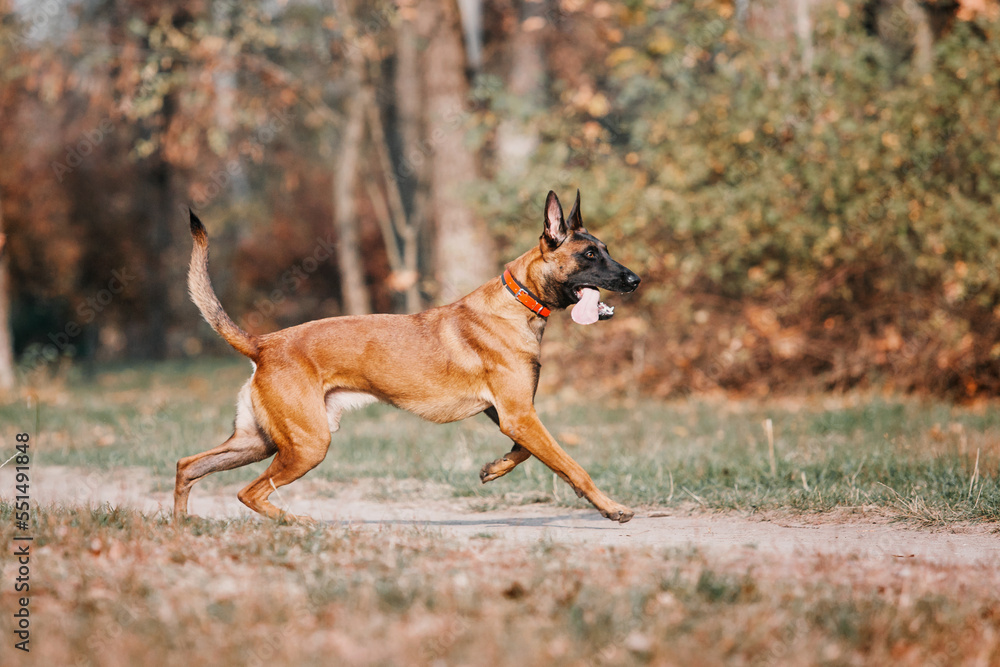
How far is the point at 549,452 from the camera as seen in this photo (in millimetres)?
5277

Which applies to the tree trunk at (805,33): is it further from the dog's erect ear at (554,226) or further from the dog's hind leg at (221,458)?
the dog's hind leg at (221,458)

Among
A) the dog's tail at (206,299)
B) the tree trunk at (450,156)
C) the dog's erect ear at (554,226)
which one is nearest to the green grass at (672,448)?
the dog's erect ear at (554,226)

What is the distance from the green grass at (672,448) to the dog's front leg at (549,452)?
1.04 metres

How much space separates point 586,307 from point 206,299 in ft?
7.51

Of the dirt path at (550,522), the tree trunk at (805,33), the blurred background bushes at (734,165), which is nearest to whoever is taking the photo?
the dirt path at (550,522)

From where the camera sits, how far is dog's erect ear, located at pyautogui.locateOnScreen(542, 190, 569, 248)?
221 inches

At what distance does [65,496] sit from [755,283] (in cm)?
860

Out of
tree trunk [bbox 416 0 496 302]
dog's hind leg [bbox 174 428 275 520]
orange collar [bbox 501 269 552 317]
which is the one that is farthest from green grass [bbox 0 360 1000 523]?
tree trunk [bbox 416 0 496 302]

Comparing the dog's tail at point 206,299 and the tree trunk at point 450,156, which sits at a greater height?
the tree trunk at point 450,156

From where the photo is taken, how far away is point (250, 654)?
298cm

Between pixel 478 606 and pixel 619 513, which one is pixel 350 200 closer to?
pixel 619 513

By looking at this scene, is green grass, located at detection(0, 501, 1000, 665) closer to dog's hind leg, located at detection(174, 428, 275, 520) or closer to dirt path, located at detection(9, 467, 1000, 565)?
dirt path, located at detection(9, 467, 1000, 565)

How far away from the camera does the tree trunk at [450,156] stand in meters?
13.4

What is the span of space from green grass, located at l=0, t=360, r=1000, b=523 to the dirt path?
0.20 metres
